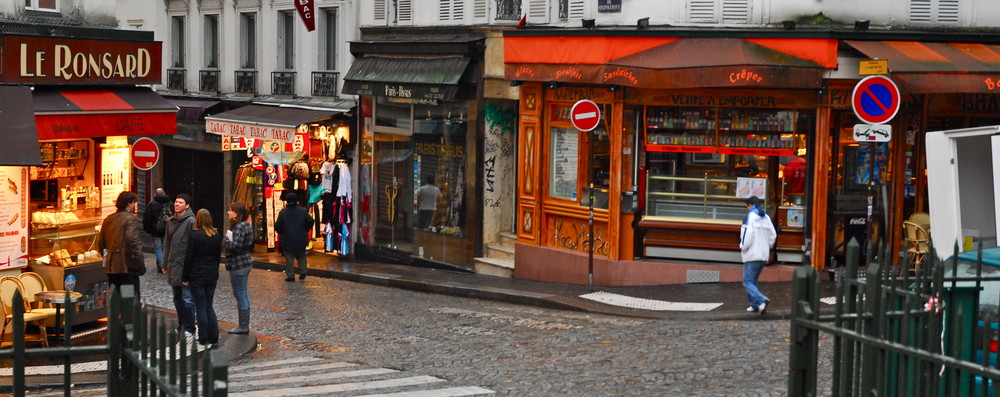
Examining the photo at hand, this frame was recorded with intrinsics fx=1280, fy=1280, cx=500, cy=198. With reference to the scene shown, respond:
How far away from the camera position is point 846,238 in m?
18.8

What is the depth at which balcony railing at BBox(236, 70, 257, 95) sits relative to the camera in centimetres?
2894

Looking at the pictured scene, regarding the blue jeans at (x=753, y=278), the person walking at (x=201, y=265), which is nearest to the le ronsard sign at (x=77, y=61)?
the person walking at (x=201, y=265)

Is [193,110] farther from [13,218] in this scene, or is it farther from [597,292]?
[13,218]

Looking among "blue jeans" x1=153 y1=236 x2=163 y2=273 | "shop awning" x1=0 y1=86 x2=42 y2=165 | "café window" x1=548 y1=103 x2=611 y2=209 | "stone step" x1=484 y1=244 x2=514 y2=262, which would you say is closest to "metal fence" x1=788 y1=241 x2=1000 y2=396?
"shop awning" x1=0 y1=86 x2=42 y2=165

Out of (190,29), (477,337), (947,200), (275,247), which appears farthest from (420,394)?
(190,29)

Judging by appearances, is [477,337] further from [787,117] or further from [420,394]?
[787,117]

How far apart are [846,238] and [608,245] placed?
11.6ft

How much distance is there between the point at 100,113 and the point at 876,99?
931 centimetres

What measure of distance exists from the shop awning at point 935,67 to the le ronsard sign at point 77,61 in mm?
9462

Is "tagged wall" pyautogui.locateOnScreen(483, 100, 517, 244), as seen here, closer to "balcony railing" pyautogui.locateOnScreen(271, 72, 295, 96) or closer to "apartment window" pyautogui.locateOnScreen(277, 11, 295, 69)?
"balcony railing" pyautogui.locateOnScreen(271, 72, 295, 96)

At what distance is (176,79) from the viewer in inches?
1256

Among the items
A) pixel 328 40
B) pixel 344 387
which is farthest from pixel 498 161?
pixel 344 387

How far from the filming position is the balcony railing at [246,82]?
94.9 ft

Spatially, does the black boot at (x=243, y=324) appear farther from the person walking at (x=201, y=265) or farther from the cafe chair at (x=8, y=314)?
the cafe chair at (x=8, y=314)
